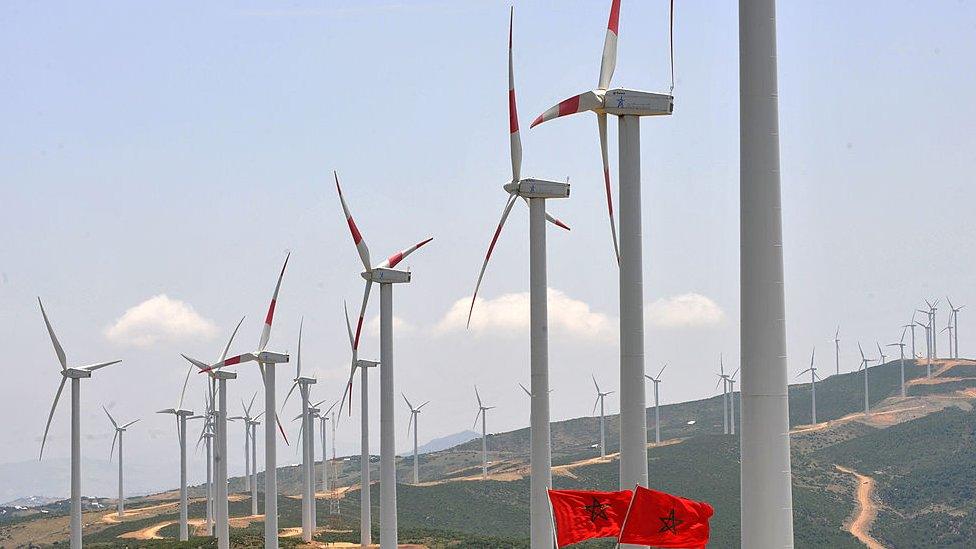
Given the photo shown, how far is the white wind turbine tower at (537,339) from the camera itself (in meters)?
46.2

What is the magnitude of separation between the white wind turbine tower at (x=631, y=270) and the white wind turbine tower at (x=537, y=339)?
9.19 meters

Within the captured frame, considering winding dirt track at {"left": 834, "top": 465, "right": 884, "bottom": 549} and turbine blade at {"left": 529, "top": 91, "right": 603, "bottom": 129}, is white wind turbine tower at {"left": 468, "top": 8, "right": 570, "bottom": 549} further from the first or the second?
winding dirt track at {"left": 834, "top": 465, "right": 884, "bottom": 549}

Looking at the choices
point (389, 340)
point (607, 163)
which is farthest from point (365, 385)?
point (607, 163)

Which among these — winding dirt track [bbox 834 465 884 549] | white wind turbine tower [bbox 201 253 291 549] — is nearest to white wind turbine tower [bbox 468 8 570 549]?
white wind turbine tower [bbox 201 253 291 549]

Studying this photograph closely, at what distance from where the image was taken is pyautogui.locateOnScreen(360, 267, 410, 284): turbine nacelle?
66.9 metres

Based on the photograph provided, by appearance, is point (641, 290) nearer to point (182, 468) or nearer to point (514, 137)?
point (514, 137)

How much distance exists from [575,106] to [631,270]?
6.64 meters

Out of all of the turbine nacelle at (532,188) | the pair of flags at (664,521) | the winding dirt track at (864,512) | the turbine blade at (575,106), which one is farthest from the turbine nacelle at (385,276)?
the winding dirt track at (864,512)

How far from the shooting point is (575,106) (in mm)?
40500

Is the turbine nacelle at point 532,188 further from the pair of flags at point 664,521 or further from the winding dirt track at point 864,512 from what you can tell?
the winding dirt track at point 864,512

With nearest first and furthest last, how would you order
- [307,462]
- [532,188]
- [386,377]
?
1. [532,188]
2. [386,377]
3. [307,462]

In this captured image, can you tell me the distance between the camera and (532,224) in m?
49.6

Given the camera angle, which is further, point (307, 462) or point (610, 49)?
point (307, 462)

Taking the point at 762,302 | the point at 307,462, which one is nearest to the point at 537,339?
the point at 762,302
